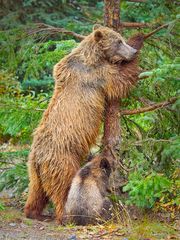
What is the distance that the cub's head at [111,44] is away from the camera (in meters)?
8.62

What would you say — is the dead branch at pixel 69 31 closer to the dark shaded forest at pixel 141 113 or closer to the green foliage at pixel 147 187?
the dark shaded forest at pixel 141 113

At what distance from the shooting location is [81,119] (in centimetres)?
870

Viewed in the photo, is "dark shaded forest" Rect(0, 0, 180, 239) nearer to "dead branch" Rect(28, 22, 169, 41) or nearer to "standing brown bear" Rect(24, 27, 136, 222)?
"dead branch" Rect(28, 22, 169, 41)

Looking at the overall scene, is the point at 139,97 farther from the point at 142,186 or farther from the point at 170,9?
the point at 142,186

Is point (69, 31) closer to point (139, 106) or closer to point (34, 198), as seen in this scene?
point (139, 106)

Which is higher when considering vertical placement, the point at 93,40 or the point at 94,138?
the point at 93,40

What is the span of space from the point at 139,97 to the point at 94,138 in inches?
34.3

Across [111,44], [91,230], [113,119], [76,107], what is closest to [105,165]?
[113,119]

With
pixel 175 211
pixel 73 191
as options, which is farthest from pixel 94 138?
pixel 175 211

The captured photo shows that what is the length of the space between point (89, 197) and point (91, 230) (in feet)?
1.73

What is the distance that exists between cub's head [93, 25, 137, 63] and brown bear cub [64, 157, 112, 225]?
144 centimetres

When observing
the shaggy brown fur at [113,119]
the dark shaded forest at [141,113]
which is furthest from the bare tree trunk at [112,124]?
the dark shaded forest at [141,113]

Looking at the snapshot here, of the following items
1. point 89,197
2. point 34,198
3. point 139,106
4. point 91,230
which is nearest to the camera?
point 91,230

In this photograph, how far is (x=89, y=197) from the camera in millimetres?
8055
